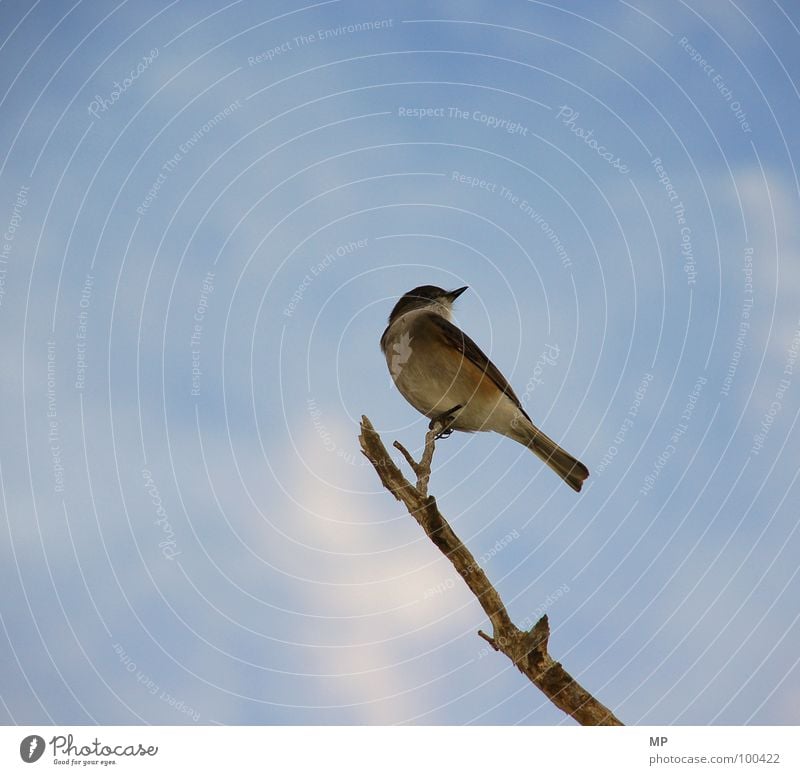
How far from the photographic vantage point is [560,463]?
6.99m

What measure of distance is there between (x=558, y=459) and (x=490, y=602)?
1.95 meters

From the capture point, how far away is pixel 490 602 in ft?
18.0

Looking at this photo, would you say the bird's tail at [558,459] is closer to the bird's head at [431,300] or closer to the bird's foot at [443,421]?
the bird's foot at [443,421]

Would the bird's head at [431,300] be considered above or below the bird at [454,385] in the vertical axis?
above

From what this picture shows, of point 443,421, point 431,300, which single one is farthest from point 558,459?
point 431,300

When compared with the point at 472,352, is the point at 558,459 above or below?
below

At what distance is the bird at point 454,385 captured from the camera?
715 centimetres
